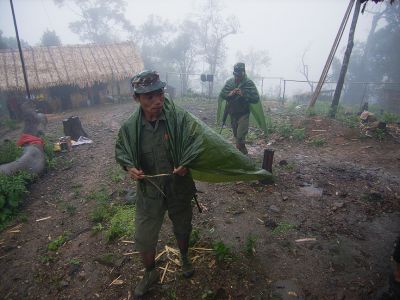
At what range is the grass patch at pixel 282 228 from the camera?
13.0 ft

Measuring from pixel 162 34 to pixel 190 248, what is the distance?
92.5 feet

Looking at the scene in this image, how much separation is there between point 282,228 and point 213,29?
26.6 meters

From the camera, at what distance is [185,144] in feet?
8.48

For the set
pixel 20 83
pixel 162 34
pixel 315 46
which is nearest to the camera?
pixel 20 83

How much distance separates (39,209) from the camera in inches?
205

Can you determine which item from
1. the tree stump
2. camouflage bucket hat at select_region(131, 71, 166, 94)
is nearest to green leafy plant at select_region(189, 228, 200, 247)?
camouflage bucket hat at select_region(131, 71, 166, 94)

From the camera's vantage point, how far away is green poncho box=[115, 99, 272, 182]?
2.56m

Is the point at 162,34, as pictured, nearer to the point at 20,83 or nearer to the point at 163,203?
the point at 20,83

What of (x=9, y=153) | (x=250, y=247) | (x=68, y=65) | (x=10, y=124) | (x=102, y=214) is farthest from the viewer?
(x=68, y=65)

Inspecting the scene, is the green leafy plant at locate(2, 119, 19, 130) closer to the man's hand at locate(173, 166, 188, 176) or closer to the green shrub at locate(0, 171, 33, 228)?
the green shrub at locate(0, 171, 33, 228)

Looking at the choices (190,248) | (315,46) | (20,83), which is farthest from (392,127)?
(315,46)

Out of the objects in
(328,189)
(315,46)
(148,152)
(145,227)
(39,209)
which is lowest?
(39,209)

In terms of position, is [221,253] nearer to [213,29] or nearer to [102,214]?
[102,214]

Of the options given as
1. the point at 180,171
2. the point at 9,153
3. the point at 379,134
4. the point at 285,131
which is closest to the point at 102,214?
the point at 180,171
